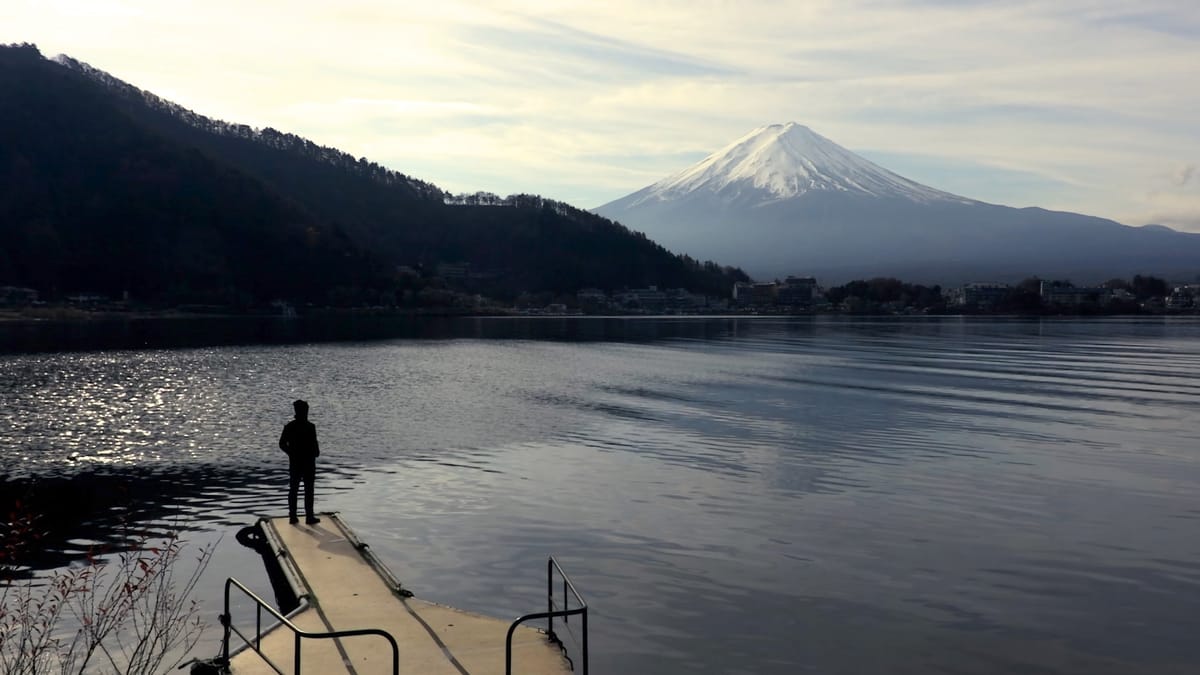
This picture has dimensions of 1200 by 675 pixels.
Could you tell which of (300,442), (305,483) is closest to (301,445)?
(300,442)

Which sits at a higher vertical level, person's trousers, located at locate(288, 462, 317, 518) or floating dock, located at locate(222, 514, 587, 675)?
person's trousers, located at locate(288, 462, 317, 518)

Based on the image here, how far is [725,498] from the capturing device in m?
21.1

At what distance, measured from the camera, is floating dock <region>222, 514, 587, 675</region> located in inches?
390

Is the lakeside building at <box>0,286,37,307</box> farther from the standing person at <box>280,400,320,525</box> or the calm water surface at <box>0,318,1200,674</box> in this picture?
the standing person at <box>280,400,320,525</box>

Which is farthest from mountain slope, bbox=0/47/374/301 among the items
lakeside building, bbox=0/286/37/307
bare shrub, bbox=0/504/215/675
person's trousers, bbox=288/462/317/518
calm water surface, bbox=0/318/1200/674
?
bare shrub, bbox=0/504/215/675

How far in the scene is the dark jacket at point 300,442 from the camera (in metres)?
16.1

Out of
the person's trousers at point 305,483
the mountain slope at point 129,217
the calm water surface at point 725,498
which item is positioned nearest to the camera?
the calm water surface at point 725,498

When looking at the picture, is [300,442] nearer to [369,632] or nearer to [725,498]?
[369,632]

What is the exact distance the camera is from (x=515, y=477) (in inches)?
917

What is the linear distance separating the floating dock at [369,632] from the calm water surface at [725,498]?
1.05 meters

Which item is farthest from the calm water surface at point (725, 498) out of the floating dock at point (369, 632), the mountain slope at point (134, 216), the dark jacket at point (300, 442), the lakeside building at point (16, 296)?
the mountain slope at point (134, 216)

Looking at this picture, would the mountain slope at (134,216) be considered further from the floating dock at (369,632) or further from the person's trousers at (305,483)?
the floating dock at (369,632)

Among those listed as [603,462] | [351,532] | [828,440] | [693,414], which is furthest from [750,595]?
[693,414]

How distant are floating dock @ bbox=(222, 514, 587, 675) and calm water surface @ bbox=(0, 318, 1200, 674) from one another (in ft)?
3.46
